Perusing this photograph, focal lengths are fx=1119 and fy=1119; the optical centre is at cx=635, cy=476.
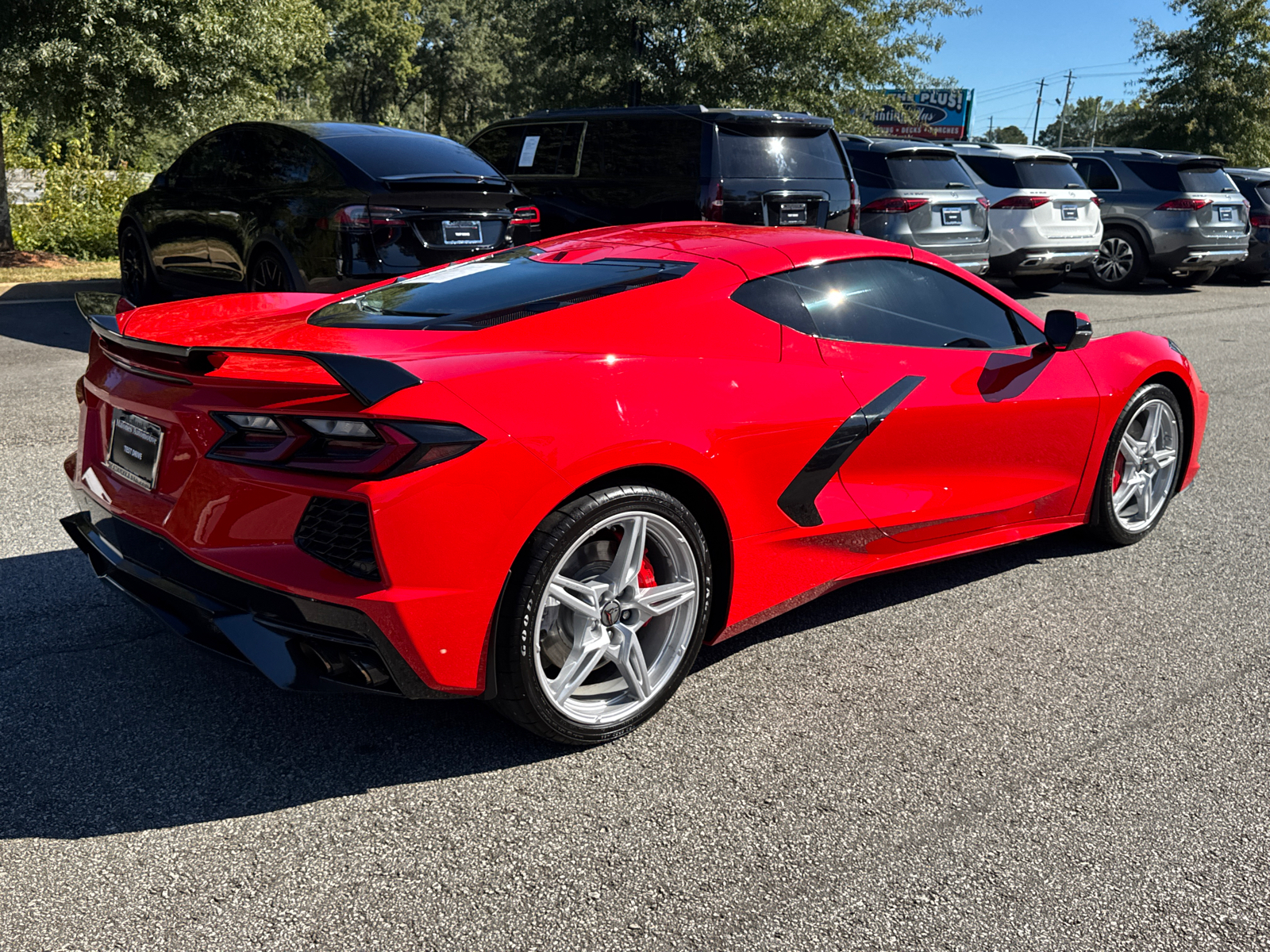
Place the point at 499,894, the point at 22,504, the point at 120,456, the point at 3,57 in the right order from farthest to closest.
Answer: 1. the point at 3,57
2. the point at 22,504
3. the point at 120,456
4. the point at 499,894

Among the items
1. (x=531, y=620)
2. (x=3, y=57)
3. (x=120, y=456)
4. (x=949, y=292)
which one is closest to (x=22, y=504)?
(x=120, y=456)

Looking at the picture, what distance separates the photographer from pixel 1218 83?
3494 cm

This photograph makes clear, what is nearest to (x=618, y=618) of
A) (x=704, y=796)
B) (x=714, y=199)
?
(x=704, y=796)

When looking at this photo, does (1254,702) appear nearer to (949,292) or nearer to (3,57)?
(949,292)

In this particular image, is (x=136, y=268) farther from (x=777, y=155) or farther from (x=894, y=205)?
(x=894, y=205)

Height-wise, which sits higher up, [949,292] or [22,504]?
[949,292]

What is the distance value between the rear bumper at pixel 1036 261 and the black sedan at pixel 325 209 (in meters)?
7.94

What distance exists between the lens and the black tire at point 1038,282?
15408mm

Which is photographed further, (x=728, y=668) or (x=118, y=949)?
(x=728, y=668)

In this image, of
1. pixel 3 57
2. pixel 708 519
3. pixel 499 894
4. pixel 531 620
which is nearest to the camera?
pixel 499 894

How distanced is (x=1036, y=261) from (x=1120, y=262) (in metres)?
Result: 3.71

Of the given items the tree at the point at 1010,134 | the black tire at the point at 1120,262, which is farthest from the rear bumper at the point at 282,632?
the tree at the point at 1010,134

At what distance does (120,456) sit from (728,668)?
1.98 metres

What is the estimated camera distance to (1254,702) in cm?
357
